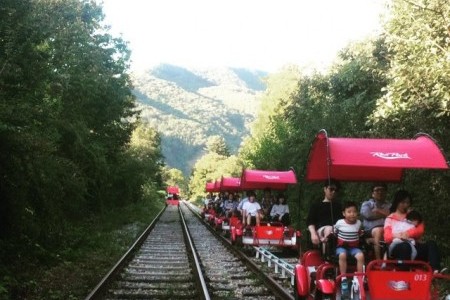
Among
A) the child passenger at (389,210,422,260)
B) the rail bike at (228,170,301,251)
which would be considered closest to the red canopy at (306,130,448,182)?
the child passenger at (389,210,422,260)

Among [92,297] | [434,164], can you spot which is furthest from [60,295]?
[434,164]

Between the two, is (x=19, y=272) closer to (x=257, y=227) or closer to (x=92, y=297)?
(x=92, y=297)

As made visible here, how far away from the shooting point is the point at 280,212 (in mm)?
16453

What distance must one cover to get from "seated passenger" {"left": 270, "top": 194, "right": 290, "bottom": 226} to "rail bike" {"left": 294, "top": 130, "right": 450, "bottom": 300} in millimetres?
8358

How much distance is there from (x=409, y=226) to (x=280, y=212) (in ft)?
32.6

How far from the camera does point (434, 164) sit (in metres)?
6.60

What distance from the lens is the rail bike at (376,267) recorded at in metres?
6.27

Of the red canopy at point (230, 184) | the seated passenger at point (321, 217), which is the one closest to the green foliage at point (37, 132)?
the seated passenger at point (321, 217)

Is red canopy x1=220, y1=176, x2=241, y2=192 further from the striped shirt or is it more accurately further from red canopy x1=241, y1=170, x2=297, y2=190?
the striped shirt

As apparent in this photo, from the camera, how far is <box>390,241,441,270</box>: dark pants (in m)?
6.45

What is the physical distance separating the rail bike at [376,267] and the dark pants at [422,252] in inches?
4.2

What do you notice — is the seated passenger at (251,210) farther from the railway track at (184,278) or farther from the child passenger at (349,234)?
the child passenger at (349,234)

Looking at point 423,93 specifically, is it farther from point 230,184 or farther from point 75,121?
point 230,184

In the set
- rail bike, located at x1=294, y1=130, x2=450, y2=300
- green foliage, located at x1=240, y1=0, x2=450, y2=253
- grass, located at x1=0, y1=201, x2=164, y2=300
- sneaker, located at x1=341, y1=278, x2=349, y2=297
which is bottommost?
grass, located at x1=0, y1=201, x2=164, y2=300
